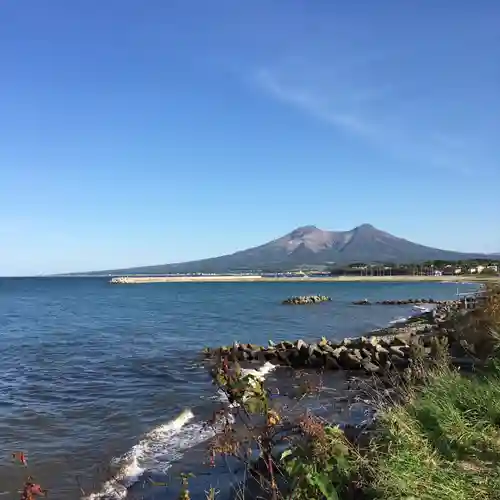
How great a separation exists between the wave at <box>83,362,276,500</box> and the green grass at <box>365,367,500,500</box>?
169 cm

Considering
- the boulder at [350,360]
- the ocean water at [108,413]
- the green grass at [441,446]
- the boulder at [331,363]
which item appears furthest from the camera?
the boulder at [331,363]

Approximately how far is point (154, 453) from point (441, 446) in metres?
4.69

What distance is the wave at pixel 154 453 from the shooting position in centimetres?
654

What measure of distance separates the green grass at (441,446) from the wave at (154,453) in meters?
1.69

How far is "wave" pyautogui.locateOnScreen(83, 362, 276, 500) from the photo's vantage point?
21.4ft

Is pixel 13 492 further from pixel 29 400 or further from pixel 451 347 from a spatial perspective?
pixel 451 347

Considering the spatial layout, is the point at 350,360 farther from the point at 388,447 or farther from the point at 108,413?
the point at 388,447

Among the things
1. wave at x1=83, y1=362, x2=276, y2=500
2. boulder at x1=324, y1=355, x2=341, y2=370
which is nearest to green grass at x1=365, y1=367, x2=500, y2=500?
wave at x1=83, y1=362, x2=276, y2=500

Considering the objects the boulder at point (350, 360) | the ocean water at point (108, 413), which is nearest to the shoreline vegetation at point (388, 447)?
the ocean water at point (108, 413)

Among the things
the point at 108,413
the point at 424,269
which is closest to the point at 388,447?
the point at 108,413

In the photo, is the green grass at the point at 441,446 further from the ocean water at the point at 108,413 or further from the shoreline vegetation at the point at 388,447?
the ocean water at the point at 108,413

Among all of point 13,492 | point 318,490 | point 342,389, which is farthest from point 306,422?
point 342,389

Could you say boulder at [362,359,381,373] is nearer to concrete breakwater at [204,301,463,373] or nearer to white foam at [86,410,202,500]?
concrete breakwater at [204,301,463,373]

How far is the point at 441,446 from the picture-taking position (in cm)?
449
